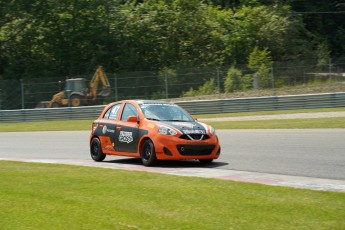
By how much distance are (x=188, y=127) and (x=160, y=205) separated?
5.53m

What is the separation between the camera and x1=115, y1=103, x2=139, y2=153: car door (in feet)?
47.6

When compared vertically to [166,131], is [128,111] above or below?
above

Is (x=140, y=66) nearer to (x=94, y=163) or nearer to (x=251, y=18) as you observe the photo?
(x=251, y=18)

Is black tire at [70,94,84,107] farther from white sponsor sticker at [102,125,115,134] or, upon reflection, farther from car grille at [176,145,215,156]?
car grille at [176,145,215,156]

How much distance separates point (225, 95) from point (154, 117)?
21.3 metres

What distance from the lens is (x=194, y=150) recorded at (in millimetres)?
13797

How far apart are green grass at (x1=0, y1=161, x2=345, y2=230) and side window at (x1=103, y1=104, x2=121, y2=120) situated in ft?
14.5

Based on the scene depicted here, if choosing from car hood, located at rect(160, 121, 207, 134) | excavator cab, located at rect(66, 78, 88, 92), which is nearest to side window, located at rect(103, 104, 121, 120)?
car hood, located at rect(160, 121, 207, 134)

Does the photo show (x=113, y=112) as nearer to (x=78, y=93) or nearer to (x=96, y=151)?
(x=96, y=151)

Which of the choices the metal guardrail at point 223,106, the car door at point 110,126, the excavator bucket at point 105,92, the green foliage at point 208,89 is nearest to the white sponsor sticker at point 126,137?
the car door at point 110,126

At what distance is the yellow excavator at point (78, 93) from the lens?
37.9 meters

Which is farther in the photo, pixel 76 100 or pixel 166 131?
pixel 76 100

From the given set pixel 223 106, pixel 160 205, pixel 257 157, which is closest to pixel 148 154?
pixel 257 157

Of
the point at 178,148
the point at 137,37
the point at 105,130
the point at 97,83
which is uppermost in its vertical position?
the point at 137,37
